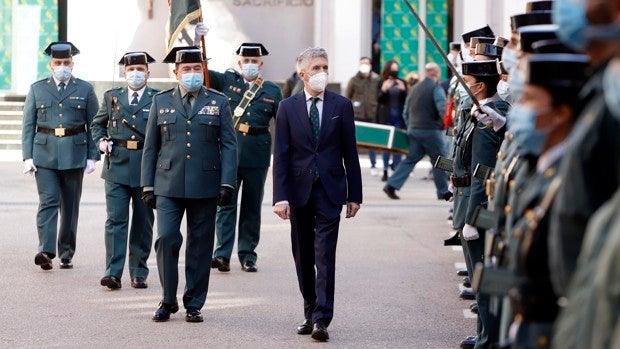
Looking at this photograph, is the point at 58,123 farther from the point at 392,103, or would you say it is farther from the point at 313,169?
the point at 392,103

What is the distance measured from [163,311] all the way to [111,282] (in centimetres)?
166

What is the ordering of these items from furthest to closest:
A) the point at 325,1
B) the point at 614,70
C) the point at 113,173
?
the point at 325,1, the point at 113,173, the point at 614,70

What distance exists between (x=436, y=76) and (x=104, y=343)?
12792mm

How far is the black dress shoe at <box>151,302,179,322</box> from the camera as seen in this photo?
34.3 feet

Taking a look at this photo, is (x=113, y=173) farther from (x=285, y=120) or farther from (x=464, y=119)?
(x=464, y=119)

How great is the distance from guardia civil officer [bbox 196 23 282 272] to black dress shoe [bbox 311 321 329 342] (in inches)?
140

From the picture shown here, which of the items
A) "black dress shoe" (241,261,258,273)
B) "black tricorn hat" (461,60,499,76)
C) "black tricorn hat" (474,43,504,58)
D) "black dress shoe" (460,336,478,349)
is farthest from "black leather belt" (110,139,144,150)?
"black dress shoe" (460,336,478,349)

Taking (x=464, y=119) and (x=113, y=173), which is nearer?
(x=464, y=119)

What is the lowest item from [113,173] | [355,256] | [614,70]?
[355,256]

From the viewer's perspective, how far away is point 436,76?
21.7m

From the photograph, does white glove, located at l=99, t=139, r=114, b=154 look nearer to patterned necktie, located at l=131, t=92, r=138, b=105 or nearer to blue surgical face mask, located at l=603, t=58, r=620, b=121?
patterned necktie, located at l=131, t=92, r=138, b=105

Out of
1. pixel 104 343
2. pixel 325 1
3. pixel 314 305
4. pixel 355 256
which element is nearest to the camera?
pixel 104 343

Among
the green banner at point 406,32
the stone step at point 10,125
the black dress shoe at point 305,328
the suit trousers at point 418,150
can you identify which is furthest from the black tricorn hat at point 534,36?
the green banner at point 406,32

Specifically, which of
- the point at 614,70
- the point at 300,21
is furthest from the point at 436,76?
the point at 614,70
